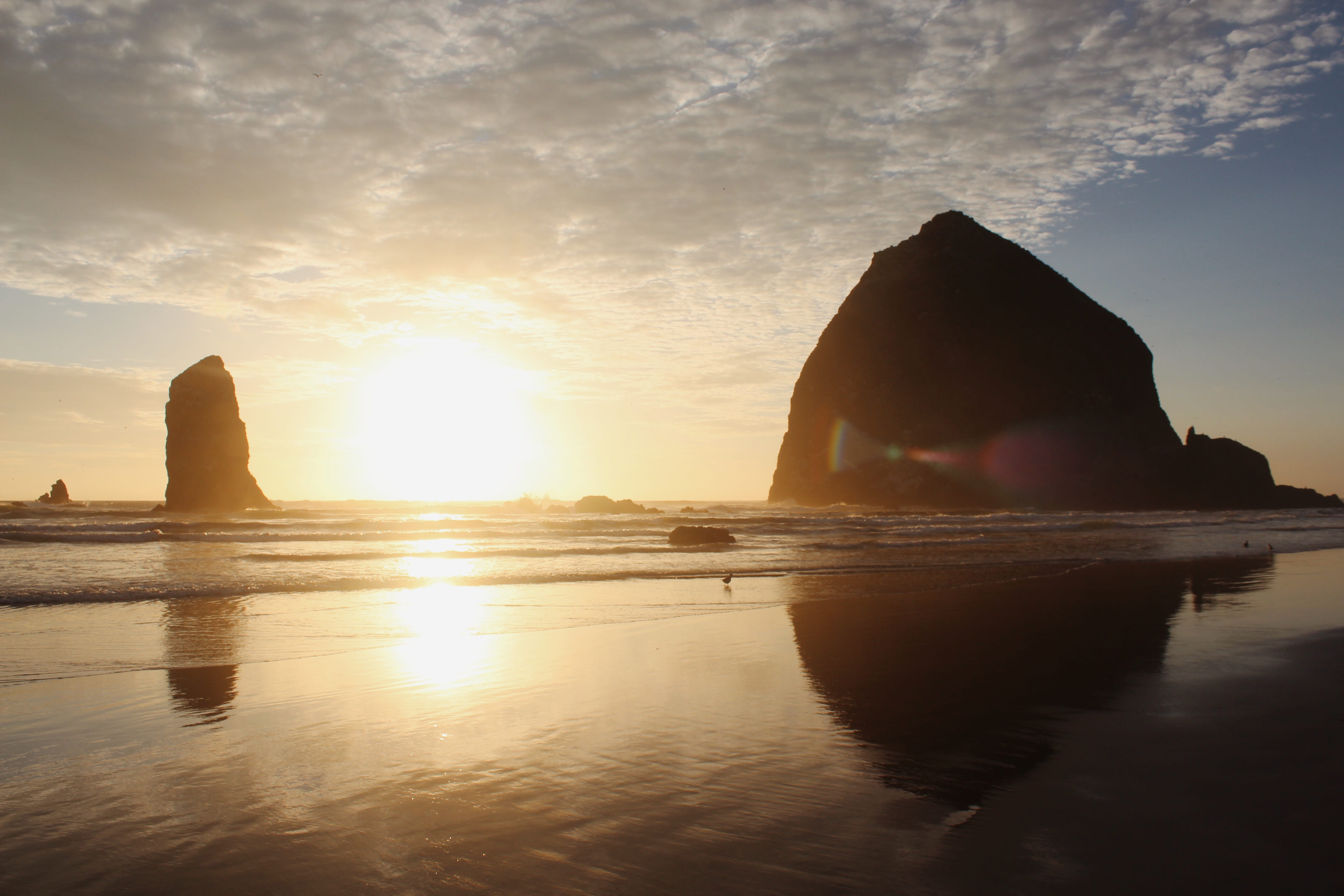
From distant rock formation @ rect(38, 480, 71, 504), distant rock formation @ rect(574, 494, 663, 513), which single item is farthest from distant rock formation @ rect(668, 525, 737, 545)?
distant rock formation @ rect(38, 480, 71, 504)

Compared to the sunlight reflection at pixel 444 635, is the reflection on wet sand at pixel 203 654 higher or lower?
higher

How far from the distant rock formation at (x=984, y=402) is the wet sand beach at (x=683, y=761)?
59.0 meters

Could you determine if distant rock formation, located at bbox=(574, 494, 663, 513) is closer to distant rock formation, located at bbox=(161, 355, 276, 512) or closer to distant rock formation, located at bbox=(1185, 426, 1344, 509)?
distant rock formation, located at bbox=(161, 355, 276, 512)

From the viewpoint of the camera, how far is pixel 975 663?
305 inches

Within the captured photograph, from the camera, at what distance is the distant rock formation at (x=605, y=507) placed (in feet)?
199

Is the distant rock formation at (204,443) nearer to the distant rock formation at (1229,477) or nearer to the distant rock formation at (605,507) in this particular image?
the distant rock formation at (605,507)

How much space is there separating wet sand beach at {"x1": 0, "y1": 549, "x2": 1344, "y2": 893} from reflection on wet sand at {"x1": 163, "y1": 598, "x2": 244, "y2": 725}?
7cm

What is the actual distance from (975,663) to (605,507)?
2119 inches

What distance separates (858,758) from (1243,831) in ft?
6.57

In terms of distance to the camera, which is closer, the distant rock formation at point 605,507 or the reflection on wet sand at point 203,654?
the reflection on wet sand at point 203,654

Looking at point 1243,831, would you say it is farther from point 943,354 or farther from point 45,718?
point 943,354

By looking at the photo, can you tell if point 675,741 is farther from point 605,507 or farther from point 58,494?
point 58,494

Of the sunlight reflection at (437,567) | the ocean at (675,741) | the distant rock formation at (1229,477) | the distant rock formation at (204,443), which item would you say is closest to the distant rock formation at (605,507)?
the distant rock formation at (204,443)

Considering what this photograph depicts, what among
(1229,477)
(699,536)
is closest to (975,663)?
(699,536)
